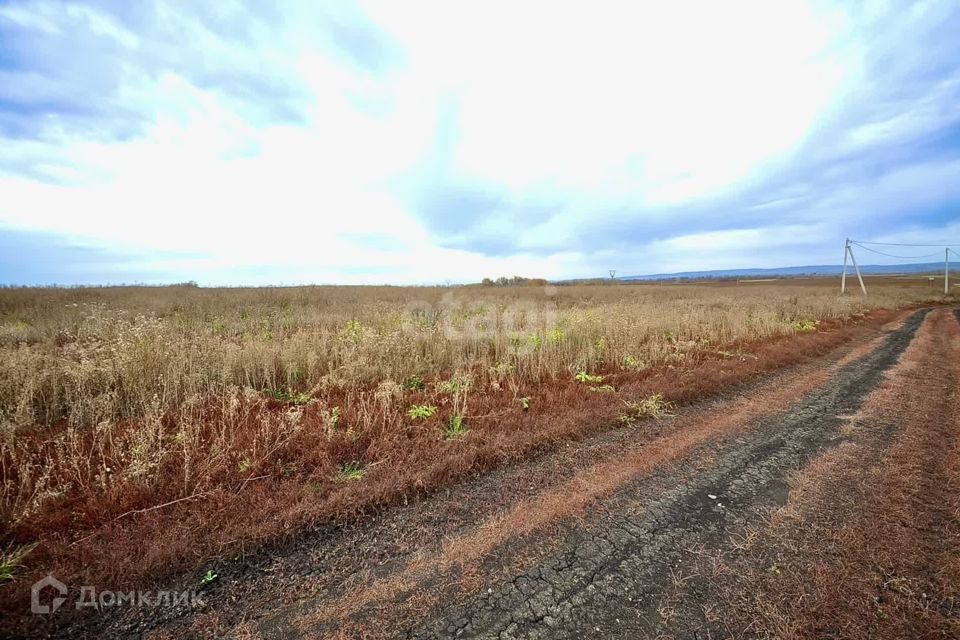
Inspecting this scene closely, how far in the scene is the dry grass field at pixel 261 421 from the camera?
2807 millimetres

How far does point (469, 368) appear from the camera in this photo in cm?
692

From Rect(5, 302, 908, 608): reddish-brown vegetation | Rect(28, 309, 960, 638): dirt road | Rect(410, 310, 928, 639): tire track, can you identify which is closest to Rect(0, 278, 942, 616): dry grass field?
Rect(5, 302, 908, 608): reddish-brown vegetation

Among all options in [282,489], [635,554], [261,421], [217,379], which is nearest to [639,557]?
[635,554]

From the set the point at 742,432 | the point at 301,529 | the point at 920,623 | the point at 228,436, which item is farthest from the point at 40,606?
the point at 742,432

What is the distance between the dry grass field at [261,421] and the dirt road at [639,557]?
0.40 metres

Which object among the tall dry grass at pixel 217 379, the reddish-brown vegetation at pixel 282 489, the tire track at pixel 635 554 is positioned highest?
the tall dry grass at pixel 217 379

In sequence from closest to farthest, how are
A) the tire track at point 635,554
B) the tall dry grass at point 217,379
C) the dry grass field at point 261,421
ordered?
the tire track at point 635,554
the dry grass field at point 261,421
the tall dry grass at point 217,379

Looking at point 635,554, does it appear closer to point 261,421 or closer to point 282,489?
point 282,489

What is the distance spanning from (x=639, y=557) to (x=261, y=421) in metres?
4.24

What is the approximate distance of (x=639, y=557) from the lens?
2639mm

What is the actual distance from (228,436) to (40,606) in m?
2.03

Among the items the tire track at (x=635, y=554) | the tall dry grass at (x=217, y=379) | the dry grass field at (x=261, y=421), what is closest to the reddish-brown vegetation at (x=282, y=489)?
the dry grass field at (x=261, y=421)

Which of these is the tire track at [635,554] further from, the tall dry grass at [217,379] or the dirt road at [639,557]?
the tall dry grass at [217,379]

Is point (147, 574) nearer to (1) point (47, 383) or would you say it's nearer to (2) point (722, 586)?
(2) point (722, 586)
